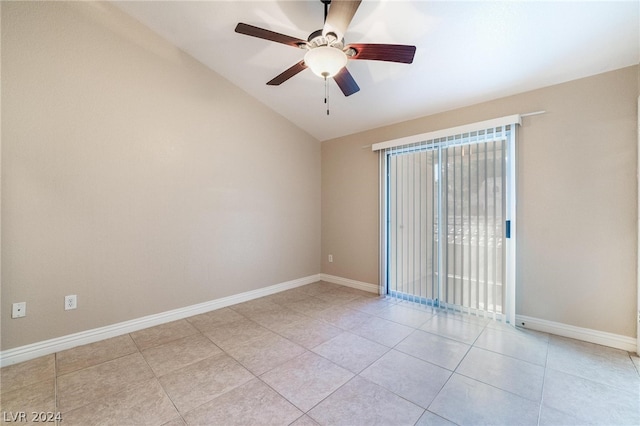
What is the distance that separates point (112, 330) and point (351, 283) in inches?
116

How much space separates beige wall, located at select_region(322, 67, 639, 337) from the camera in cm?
219

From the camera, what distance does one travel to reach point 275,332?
2.58m

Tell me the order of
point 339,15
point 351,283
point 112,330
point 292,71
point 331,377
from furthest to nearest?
point 351,283, point 112,330, point 292,71, point 331,377, point 339,15

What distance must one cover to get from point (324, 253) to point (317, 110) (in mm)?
2284

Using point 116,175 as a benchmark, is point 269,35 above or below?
above

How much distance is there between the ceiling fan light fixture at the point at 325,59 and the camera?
1742mm

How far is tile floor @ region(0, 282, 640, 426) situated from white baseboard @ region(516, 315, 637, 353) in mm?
82

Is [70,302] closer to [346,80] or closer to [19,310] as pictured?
[19,310]

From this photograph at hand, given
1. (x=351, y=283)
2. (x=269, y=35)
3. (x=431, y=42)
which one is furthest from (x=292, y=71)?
(x=351, y=283)

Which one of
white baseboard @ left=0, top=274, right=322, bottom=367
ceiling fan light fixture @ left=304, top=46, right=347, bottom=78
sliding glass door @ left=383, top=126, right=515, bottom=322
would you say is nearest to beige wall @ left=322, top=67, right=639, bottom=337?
sliding glass door @ left=383, top=126, right=515, bottom=322

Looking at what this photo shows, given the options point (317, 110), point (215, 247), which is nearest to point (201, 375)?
point (215, 247)

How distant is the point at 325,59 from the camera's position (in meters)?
1.77

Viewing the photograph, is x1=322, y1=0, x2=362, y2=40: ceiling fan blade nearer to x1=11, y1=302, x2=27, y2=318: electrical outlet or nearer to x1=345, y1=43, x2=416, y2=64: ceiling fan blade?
x1=345, y1=43, x2=416, y2=64: ceiling fan blade

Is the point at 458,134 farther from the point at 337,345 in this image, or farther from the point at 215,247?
the point at 215,247
